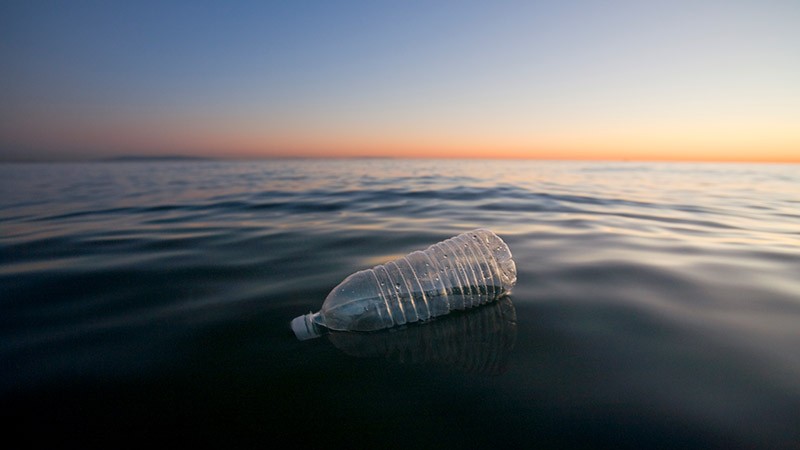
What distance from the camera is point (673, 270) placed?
249 centimetres

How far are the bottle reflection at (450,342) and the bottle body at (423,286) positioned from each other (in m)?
0.11

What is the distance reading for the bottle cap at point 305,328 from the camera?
1570 mm

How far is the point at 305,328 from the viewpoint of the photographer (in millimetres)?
1581

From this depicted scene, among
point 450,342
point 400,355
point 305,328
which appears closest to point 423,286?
point 450,342

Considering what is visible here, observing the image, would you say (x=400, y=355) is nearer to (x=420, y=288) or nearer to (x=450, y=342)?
(x=450, y=342)

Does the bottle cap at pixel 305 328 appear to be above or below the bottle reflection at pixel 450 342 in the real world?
above

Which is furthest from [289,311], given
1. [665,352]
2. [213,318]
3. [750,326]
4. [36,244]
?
[36,244]

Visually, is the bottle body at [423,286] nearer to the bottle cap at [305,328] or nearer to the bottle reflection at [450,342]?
the bottle cap at [305,328]

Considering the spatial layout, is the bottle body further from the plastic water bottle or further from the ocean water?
the ocean water

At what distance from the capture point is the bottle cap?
1.57 metres

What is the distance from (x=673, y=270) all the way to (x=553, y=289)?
1089 millimetres

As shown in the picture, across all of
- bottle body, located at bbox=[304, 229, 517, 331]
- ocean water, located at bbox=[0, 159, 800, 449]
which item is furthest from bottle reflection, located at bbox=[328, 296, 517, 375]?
bottle body, located at bbox=[304, 229, 517, 331]

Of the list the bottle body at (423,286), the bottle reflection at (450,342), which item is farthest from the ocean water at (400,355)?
the bottle body at (423,286)

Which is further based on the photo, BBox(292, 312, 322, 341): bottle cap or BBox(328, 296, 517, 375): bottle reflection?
BBox(292, 312, 322, 341): bottle cap
